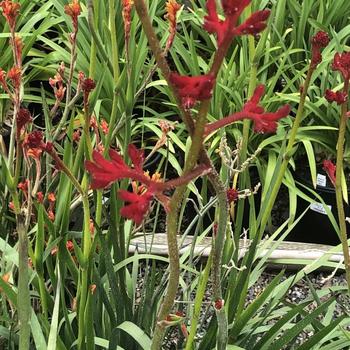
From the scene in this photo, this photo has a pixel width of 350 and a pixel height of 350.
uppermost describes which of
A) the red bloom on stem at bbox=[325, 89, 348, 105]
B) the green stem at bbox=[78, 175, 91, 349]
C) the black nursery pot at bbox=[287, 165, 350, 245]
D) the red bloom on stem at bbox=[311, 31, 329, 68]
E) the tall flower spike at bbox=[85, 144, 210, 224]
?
the red bloom on stem at bbox=[311, 31, 329, 68]

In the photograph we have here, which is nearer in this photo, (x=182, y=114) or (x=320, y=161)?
(x=182, y=114)

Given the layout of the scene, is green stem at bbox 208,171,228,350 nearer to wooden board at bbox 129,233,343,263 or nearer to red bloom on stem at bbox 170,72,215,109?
red bloom on stem at bbox 170,72,215,109

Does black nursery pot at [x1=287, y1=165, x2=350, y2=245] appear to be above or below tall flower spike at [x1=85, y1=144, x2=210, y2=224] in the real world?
below

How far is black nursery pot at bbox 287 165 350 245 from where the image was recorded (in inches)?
93.4

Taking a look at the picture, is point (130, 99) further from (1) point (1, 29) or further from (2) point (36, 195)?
(1) point (1, 29)

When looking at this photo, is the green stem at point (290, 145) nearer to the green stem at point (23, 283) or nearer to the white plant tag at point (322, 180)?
the green stem at point (23, 283)

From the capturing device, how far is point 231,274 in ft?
4.31

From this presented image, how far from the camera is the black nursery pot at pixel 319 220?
2.37 metres

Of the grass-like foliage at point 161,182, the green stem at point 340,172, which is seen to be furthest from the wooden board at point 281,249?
the green stem at point 340,172

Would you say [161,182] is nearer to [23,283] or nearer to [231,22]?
[231,22]

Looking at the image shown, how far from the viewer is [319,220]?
2379 mm

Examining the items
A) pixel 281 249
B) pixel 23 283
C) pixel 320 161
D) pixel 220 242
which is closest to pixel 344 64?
pixel 220 242

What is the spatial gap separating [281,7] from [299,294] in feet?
4.15

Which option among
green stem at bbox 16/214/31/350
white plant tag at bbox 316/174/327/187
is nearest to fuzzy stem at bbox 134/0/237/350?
green stem at bbox 16/214/31/350
